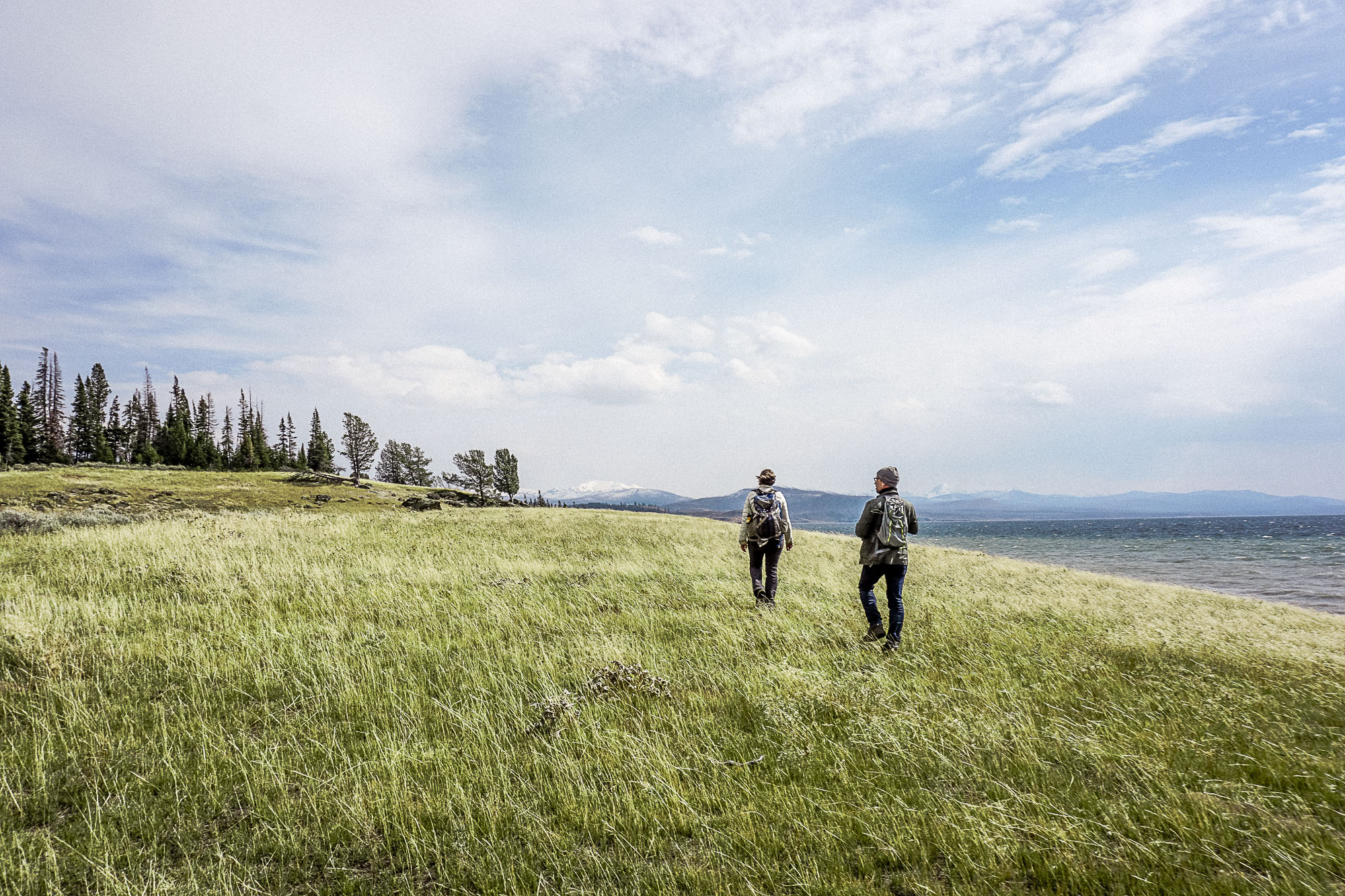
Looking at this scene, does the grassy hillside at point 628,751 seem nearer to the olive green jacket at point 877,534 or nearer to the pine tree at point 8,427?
the olive green jacket at point 877,534

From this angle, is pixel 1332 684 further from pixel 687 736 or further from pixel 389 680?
pixel 389 680

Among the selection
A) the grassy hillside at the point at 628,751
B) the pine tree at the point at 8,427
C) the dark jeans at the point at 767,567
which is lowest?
the grassy hillside at the point at 628,751

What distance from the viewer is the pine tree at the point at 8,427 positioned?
198ft

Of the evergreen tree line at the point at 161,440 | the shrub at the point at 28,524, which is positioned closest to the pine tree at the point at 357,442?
the evergreen tree line at the point at 161,440

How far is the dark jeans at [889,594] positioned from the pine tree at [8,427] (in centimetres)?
9086

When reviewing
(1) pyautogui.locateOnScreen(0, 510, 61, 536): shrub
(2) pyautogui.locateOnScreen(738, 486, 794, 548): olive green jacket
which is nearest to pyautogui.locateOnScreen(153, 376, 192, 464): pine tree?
(1) pyautogui.locateOnScreen(0, 510, 61, 536): shrub

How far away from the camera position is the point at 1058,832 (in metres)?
3.49

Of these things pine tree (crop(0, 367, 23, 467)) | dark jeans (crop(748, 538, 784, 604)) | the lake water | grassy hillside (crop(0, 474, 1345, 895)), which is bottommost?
the lake water

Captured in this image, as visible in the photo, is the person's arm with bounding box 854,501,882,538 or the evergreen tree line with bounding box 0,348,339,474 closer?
the person's arm with bounding box 854,501,882,538

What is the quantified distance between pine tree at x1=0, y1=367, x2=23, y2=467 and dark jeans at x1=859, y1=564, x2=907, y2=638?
90863mm

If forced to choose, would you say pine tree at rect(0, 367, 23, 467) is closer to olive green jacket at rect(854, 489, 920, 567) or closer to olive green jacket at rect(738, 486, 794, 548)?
olive green jacket at rect(738, 486, 794, 548)

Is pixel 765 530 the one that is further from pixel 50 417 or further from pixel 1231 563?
pixel 50 417

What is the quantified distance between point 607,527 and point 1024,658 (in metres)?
20.6

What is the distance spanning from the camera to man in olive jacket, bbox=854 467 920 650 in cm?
805
